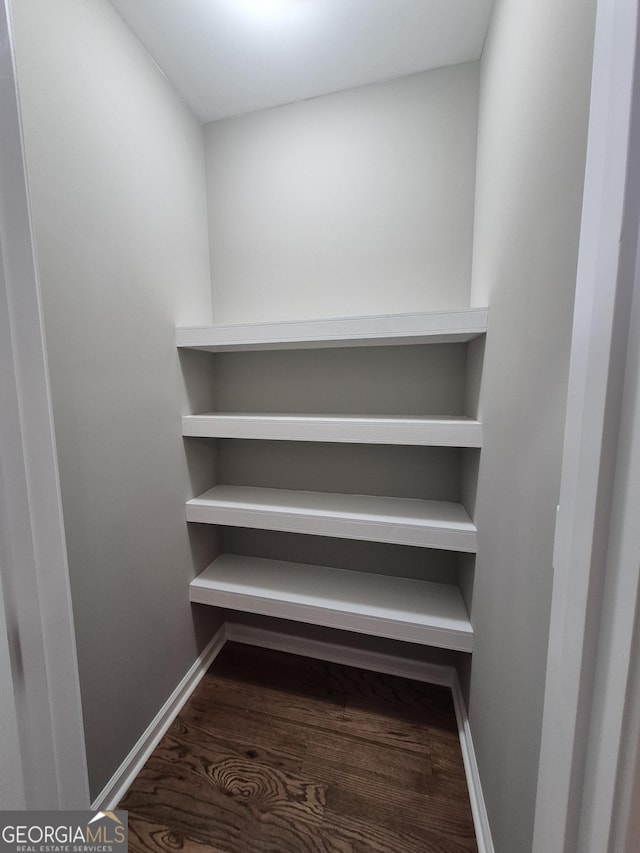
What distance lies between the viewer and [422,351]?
1317mm

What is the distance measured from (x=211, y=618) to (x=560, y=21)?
215 cm

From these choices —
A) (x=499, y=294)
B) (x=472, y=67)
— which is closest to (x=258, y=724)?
(x=499, y=294)

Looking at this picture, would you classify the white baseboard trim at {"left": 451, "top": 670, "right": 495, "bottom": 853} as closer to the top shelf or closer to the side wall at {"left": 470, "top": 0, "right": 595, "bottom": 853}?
the side wall at {"left": 470, "top": 0, "right": 595, "bottom": 853}

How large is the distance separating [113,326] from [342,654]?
5.46 feet

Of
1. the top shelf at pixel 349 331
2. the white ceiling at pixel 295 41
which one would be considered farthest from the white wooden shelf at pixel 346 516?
the white ceiling at pixel 295 41

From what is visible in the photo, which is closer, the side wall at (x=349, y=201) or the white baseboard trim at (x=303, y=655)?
the white baseboard trim at (x=303, y=655)

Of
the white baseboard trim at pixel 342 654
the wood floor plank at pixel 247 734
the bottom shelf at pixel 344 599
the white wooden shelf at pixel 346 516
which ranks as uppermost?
the white wooden shelf at pixel 346 516

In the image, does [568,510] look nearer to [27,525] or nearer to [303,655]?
[27,525]

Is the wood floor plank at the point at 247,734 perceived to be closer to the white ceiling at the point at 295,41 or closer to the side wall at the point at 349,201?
the side wall at the point at 349,201

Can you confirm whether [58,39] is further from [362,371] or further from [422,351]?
[422,351]

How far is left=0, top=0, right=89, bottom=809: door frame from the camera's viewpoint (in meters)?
0.43

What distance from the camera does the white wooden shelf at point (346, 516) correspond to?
1104mm

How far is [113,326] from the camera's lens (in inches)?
38.8

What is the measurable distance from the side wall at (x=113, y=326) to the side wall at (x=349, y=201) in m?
0.22
